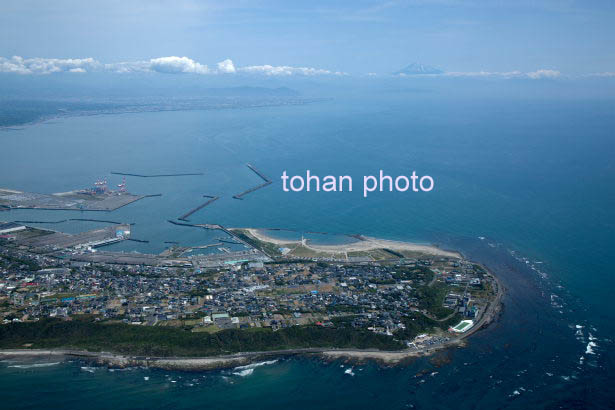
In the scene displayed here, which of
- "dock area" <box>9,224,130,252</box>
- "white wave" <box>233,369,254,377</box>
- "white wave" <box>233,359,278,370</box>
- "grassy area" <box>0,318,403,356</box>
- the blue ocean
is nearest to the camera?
the blue ocean

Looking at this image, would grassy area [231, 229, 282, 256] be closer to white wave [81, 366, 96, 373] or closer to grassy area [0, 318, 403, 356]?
grassy area [0, 318, 403, 356]

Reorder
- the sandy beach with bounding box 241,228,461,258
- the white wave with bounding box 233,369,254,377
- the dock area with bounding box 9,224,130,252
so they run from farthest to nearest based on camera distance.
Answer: the dock area with bounding box 9,224,130,252 → the sandy beach with bounding box 241,228,461,258 → the white wave with bounding box 233,369,254,377

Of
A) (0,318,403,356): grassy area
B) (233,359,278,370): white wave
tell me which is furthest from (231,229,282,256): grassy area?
(233,359,278,370): white wave

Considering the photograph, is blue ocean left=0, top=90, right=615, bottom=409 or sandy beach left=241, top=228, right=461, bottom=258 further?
sandy beach left=241, top=228, right=461, bottom=258

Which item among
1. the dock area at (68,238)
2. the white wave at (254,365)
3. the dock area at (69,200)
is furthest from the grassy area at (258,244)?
the dock area at (69,200)

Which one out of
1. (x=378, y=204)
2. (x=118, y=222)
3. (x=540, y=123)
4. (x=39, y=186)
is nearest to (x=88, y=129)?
(x=39, y=186)

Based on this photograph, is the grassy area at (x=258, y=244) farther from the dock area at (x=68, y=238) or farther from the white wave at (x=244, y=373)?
the white wave at (x=244, y=373)

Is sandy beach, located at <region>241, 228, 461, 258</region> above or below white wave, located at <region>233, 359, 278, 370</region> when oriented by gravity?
above

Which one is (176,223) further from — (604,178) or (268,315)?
(604,178)
